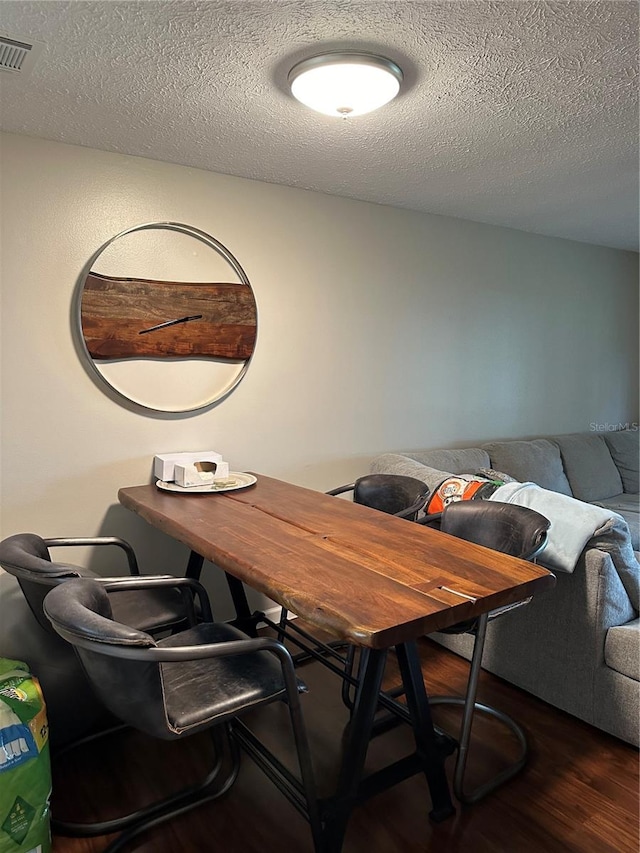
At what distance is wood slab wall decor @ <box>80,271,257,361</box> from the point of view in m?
2.75

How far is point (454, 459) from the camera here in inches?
149

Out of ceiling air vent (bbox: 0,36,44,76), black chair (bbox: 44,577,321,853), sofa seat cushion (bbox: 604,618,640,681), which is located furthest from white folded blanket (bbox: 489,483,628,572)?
ceiling air vent (bbox: 0,36,44,76)

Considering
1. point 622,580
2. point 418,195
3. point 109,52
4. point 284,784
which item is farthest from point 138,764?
point 418,195

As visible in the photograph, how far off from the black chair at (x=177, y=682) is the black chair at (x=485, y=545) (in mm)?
A: 595

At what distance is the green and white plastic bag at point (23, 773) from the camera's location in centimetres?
167

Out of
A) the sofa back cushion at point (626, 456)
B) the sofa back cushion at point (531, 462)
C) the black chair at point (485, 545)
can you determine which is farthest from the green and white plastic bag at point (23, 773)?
the sofa back cushion at point (626, 456)

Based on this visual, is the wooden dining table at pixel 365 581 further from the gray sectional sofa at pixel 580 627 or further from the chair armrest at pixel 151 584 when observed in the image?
the gray sectional sofa at pixel 580 627

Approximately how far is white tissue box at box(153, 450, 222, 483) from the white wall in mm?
92

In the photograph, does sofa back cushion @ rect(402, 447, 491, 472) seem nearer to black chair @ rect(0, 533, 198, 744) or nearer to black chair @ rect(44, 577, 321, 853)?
black chair @ rect(0, 533, 198, 744)

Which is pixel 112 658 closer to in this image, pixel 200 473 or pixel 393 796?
pixel 393 796

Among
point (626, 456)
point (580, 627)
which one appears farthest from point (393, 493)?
point (626, 456)

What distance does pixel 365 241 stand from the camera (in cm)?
359

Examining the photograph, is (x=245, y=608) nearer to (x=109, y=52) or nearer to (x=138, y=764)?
(x=138, y=764)

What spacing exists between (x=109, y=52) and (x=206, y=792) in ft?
7.63
